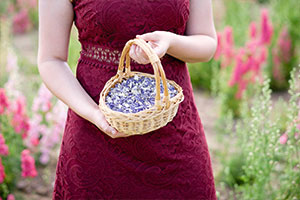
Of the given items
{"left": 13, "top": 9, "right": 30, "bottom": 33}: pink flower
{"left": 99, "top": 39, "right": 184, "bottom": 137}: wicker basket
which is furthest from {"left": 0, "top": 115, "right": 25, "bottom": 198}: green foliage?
{"left": 13, "top": 9, "right": 30, "bottom": 33}: pink flower

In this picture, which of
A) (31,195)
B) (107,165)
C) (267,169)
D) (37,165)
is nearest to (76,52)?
(37,165)

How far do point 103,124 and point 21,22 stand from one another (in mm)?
6173

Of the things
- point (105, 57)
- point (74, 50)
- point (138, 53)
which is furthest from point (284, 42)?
point (138, 53)

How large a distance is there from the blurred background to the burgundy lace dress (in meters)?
0.69

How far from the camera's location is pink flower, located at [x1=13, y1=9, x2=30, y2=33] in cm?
673

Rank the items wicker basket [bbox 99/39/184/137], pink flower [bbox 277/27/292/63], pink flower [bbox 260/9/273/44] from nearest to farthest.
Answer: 1. wicker basket [bbox 99/39/184/137]
2. pink flower [bbox 260/9/273/44]
3. pink flower [bbox 277/27/292/63]

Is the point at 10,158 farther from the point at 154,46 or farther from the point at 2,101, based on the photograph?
the point at 154,46

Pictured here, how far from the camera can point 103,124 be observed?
1.22 m

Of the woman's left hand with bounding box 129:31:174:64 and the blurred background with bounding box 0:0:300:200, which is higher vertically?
the woman's left hand with bounding box 129:31:174:64

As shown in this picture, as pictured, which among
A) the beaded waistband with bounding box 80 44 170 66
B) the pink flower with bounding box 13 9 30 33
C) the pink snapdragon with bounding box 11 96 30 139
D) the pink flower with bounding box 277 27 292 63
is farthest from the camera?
the pink flower with bounding box 13 9 30 33

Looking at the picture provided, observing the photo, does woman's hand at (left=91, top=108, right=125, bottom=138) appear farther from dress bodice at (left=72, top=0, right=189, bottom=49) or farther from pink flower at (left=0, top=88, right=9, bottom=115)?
pink flower at (left=0, top=88, right=9, bottom=115)

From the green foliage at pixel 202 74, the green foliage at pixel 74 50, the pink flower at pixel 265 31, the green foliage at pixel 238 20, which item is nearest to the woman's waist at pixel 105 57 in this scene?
the green foliage at pixel 74 50

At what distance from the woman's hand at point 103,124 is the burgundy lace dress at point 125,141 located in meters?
0.11

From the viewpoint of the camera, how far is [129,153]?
134 centimetres
